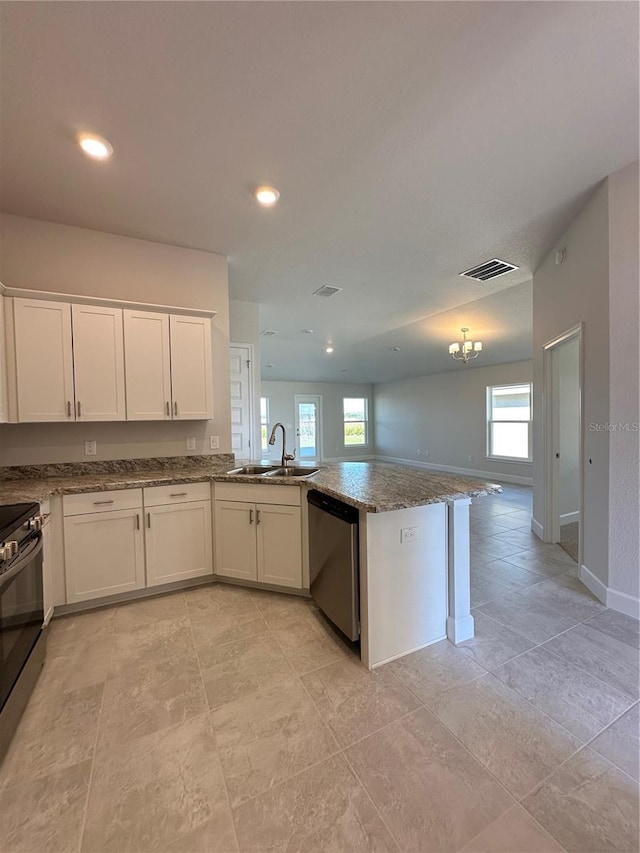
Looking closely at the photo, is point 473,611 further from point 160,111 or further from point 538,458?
point 160,111

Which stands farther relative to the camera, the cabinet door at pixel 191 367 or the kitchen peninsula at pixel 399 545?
the cabinet door at pixel 191 367

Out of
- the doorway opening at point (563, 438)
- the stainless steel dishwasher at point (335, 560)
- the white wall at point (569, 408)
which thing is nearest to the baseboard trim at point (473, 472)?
the doorway opening at point (563, 438)

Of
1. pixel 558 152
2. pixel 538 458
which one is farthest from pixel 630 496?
pixel 558 152

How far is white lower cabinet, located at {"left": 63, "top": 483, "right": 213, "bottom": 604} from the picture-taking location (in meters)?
2.32

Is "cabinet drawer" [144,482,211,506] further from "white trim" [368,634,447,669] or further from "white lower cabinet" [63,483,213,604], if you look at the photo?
"white trim" [368,634,447,669]

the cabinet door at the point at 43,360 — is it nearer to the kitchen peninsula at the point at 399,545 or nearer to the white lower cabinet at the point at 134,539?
the kitchen peninsula at the point at 399,545

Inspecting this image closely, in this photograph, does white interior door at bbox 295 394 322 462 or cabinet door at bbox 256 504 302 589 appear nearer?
cabinet door at bbox 256 504 302 589

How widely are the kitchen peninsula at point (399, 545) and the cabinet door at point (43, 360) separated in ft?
1.75

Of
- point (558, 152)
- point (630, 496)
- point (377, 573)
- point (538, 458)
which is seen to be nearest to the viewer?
point (377, 573)

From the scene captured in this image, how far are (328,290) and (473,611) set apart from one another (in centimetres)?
359

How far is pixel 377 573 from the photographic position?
1.81m

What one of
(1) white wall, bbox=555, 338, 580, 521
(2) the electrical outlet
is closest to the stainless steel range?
(2) the electrical outlet

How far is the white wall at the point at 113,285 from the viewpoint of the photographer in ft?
8.40

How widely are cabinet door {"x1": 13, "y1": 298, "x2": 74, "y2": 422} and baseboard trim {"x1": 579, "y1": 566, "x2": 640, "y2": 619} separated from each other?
4000 millimetres
